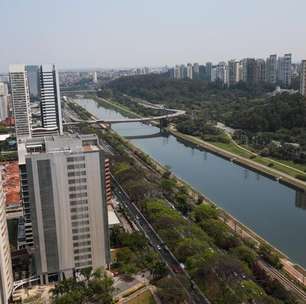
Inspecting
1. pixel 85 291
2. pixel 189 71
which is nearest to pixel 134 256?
pixel 85 291

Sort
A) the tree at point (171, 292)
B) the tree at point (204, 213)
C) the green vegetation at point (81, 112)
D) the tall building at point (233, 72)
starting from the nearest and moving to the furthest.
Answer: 1. the tree at point (171, 292)
2. the tree at point (204, 213)
3. the green vegetation at point (81, 112)
4. the tall building at point (233, 72)

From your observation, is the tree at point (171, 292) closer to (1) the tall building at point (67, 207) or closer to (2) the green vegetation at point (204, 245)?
(2) the green vegetation at point (204, 245)

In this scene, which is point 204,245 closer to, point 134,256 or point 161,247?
point 161,247

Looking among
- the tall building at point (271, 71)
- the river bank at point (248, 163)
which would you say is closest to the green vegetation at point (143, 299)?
the river bank at point (248, 163)

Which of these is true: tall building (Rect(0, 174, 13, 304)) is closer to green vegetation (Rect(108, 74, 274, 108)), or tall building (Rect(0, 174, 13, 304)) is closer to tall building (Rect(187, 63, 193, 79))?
green vegetation (Rect(108, 74, 274, 108))

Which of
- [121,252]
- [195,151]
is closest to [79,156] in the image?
[121,252]

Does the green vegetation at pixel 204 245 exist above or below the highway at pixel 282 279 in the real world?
above

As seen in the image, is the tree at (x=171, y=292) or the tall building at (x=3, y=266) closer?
the tall building at (x=3, y=266)

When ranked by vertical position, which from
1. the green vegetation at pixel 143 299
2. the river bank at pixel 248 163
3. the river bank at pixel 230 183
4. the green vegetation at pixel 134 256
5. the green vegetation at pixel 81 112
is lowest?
the river bank at pixel 230 183
